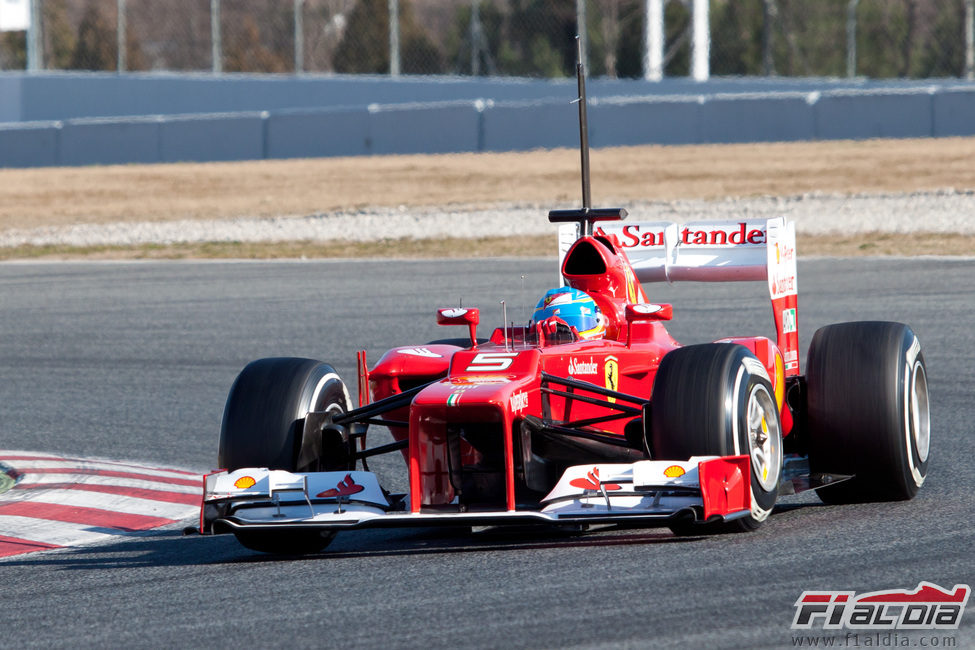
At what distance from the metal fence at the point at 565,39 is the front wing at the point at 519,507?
24.4 metres

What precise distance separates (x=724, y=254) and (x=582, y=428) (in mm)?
1625

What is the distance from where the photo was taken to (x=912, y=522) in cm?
640

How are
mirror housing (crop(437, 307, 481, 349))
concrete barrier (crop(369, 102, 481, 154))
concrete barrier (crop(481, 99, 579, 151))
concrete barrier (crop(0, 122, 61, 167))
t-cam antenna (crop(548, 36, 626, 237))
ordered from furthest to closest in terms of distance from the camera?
1. concrete barrier (crop(0, 122, 61, 167))
2. concrete barrier (crop(369, 102, 481, 154))
3. concrete barrier (crop(481, 99, 579, 151))
4. t-cam antenna (crop(548, 36, 626, 237))
5. mirror housing (crop(437, 307, 481, 349))

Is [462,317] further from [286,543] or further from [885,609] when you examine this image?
[885,609]

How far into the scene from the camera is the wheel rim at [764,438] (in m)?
6.21

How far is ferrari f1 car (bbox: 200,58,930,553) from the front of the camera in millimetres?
5930

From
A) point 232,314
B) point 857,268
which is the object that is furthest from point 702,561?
point 857,268

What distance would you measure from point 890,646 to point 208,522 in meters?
2.75

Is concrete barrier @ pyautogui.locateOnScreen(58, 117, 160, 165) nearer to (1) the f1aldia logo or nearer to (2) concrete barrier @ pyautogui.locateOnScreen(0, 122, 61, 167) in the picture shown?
(2) concrete barrier @ pyautogui.locateOnScreen(0, 122, 61, 167)

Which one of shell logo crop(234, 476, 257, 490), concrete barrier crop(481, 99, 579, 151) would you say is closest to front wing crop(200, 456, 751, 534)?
shell logo crop(234, 476, 257, 490)

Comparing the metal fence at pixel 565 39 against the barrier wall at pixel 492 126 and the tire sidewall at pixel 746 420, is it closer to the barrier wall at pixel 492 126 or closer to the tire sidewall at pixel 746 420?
the barrier wall at pixel 492 126

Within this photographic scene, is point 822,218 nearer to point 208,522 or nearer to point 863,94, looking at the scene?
point 863,94

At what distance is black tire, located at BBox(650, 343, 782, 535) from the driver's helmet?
0.95 m

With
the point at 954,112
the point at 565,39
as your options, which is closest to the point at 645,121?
the point at 954,112
